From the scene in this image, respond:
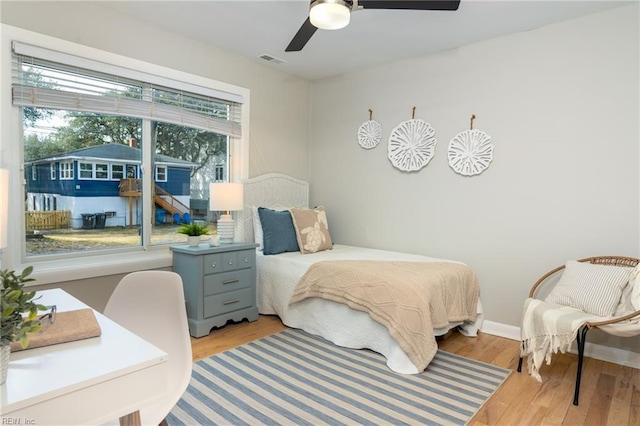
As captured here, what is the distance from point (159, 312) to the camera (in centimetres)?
169

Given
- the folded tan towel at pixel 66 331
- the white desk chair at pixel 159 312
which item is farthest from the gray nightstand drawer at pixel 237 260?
the folded tan towel at pixel 66 331

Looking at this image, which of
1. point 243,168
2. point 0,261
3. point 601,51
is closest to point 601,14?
point 601,51

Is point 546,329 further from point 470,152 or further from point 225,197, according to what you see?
point 225,197

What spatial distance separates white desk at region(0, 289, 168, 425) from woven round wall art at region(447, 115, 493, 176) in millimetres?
3096

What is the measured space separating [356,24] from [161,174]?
84.5 inches

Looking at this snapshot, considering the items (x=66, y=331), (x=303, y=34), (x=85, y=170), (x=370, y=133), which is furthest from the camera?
(x=370, y=133)

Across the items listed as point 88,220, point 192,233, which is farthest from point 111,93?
point 192,233

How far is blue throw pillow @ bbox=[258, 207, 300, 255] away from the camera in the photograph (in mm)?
3703

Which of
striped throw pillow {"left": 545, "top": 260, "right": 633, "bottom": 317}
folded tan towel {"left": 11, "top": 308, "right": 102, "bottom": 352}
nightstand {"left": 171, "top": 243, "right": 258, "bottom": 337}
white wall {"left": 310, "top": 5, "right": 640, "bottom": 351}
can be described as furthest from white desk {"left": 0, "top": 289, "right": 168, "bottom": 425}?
white wall {"left": 310, "top": 5, "right": 640, "bottom": 351}

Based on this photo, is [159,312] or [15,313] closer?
[15,313]

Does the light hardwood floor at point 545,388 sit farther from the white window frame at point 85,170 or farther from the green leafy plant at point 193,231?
the white window frame at point 85,170

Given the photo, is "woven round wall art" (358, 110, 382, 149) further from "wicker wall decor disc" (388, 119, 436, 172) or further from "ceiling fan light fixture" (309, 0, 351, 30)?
"ceiling fan light fixture" (309, 0, 351, 30)

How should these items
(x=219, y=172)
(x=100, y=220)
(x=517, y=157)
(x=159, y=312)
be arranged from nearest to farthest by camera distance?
A: (x=159, y=312) < (x=100, y=220) < (x=517, y=157) < (x=219, y=172)

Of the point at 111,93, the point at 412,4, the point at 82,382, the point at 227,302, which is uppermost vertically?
the point at 412,4
